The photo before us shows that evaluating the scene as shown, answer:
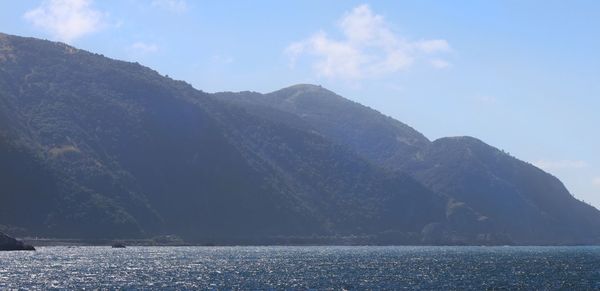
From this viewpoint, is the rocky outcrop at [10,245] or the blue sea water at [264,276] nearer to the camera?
the blue sea water at [264,276]

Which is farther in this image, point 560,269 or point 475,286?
point 560,269

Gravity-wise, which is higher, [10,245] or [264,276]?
[10,245]

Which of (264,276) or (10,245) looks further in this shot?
(10,245)

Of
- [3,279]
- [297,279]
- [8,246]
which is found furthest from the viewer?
[8,246]

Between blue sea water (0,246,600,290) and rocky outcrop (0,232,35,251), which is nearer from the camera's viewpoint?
blue sea water (0,246,600,290)

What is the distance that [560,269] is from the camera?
153 meters

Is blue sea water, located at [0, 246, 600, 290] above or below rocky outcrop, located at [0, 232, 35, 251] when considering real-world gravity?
below

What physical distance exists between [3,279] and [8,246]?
95445 millimetres

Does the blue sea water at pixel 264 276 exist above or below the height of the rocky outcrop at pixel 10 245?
below

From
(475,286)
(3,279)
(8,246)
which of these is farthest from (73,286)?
(8,246)

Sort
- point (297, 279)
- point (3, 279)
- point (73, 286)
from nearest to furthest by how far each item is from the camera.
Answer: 1. point (73, 286)
2. point (3, 279)
3. point (297, 279)

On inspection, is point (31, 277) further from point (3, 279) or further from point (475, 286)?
point (475, 286)

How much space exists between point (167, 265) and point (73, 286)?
1838 inches

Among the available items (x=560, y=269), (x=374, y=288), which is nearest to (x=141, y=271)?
(x=374, y=288)
